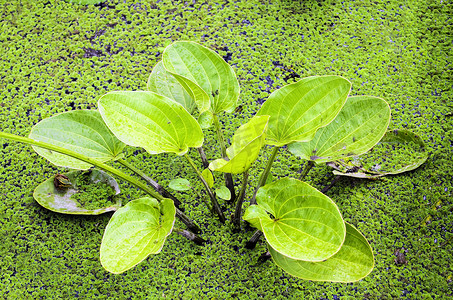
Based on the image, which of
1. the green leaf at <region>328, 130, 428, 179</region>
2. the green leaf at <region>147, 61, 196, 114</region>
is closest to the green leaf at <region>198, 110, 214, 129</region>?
the green leaf at <region>147, 61, 196, 114</region>

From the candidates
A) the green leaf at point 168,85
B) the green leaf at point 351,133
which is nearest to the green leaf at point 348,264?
the green leaf at point 351,133

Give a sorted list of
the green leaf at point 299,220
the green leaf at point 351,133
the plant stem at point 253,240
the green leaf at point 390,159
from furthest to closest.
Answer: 1. the green leaf at point 390,159
2. the plant stem at point 253,240
3. the green leaf at point 351,133
4. the green leaf at point 299,220

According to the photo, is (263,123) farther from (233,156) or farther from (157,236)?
(157,236)

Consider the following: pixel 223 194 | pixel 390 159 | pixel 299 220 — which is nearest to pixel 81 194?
pixel 223 194

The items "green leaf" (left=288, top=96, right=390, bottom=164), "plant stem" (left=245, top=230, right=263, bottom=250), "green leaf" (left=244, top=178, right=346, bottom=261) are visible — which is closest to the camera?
"green leaf" (left=244, top=178, right=346, bottom=261)

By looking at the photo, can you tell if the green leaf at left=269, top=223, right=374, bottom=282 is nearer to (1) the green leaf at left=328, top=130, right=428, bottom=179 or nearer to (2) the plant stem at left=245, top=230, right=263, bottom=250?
(2) the plant stem at left=245, top=230, right=263, bottom=250

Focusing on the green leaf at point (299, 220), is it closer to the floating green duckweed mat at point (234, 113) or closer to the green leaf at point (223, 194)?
the green leaf at point (223, 194)

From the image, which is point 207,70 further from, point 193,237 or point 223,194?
point 193,237

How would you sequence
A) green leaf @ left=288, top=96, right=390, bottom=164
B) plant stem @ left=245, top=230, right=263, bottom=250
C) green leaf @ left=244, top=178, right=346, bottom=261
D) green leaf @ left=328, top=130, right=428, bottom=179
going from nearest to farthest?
1. green leaf @ left=244, top=178, right=346, bottom=261
2. green leaf @ left=288, top=96, right=390, bottom=164
3. plant stem @ left=245, top=230, right=263, bottom=250
4. green leaf @ left=328, top=130, right=428, bottom=179
